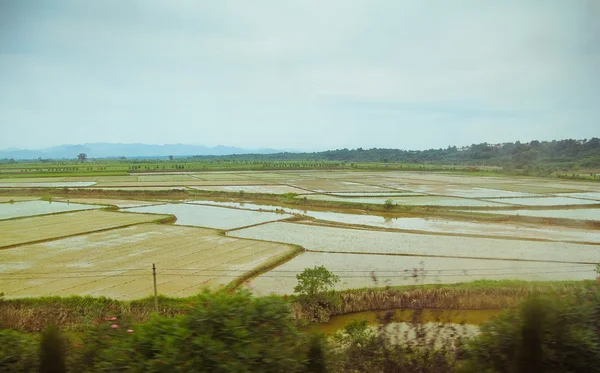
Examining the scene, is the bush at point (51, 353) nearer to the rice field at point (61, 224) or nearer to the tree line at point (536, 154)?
the rice field at point (61, 224)

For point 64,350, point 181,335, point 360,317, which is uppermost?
point 181,335

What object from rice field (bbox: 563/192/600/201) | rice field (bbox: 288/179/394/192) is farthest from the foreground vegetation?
rice field (bbox: 288/179/394/192)

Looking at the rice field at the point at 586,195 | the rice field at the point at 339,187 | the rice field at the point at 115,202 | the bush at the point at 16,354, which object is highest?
the bush at the point at 16,354

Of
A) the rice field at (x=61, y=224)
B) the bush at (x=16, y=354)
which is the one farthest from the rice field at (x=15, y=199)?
the bush at (x=16, y=354)

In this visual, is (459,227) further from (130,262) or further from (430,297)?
(130,262)

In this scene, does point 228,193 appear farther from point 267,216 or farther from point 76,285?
point 76,285

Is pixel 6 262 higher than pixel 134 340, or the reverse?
pixel 134 340

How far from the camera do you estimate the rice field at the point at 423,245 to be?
1605 centimetres

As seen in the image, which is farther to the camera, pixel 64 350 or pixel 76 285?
pixel 76 285

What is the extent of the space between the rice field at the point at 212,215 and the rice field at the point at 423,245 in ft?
8.89

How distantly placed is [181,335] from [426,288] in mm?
9644

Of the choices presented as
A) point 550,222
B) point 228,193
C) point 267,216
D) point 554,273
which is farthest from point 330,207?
point 554,273

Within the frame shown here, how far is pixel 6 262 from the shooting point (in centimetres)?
1490

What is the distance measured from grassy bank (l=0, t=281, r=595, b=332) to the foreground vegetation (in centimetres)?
620
